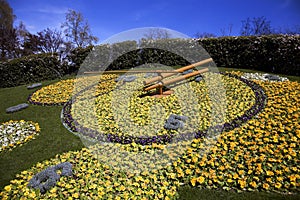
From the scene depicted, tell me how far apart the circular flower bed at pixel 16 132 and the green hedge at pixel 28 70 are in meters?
6.21

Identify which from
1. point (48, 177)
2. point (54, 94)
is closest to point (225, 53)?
point (54, 94)

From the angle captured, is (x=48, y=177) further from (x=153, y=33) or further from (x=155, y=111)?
(x=153, y=33)

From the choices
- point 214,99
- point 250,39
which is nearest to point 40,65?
point 214,99

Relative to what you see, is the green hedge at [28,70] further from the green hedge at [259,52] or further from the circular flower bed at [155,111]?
the green hedge at [259,52]

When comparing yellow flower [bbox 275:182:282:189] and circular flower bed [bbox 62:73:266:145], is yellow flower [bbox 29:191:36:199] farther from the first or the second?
yellow flower [bbox 275:182:282:189]

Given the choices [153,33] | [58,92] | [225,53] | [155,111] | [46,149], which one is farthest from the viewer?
[153,33]

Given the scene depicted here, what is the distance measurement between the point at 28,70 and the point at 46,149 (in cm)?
857

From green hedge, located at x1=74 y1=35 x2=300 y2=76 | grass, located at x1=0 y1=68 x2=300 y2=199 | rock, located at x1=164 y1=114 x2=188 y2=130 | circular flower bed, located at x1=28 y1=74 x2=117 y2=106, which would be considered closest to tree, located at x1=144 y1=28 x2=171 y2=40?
green hedge, located at x1=74 y1=35 x2=300 y2=76

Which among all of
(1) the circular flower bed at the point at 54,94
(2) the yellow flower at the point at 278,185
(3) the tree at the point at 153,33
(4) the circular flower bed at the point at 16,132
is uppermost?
(3) the tree at the point at 153,33

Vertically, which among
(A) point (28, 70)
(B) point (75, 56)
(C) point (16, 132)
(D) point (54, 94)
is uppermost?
(B) point (75, 56)

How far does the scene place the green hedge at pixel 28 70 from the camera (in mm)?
11289

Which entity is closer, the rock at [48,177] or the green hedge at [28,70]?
the rock at [48,177]

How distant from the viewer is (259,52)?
371 inches

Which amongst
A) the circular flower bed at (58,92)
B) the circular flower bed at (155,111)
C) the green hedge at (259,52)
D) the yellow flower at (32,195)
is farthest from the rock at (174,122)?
the green hedge at (259,52)
